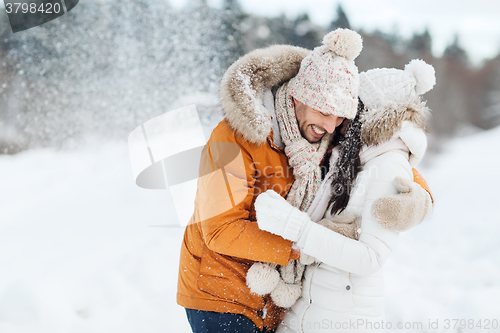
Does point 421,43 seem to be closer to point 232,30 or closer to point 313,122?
point 232,30

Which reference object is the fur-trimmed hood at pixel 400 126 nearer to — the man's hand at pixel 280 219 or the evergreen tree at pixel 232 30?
the man's hand at pixel 280 219

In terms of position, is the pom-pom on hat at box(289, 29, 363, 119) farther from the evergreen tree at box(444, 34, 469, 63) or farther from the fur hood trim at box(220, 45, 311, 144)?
the evergreen tree at box(444, 34, 469, 63)

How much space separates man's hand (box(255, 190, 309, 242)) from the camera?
1.23 meters

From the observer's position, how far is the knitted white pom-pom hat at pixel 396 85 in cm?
136

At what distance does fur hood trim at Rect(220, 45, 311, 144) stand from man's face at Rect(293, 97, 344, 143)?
160mm

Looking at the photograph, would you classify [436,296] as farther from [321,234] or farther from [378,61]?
[378,61]

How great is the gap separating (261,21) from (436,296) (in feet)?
26.1

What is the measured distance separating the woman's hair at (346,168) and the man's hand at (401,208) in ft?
0.63

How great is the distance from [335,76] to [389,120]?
28cm

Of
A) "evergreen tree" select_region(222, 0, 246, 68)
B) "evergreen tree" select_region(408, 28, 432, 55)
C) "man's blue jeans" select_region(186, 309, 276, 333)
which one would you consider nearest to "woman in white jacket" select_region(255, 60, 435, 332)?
"man's blue jeans" select_region(186, 309, 276, 333)

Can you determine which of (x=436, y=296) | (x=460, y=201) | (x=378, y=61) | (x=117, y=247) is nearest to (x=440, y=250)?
(x=436, y=296)

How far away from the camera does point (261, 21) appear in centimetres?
898

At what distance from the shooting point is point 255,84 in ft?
4.71

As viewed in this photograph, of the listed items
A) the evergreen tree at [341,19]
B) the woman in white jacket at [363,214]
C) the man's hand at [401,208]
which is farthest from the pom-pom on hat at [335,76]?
the evergreen tree at [341,19]
